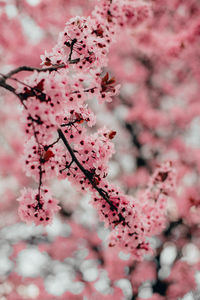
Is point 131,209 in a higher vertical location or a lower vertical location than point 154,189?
lower

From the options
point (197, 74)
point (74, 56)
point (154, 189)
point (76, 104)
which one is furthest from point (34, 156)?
point (197, 74)

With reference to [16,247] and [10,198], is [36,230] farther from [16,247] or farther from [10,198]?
[10,198]

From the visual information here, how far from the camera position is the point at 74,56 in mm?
2766

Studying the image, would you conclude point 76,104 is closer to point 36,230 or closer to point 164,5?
point 164,5

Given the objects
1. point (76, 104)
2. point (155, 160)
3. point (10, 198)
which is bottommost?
point (76, 104)

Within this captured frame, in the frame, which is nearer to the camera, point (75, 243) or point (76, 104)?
point (76, 104)

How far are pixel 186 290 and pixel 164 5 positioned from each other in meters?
7.14

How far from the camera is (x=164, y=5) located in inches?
286

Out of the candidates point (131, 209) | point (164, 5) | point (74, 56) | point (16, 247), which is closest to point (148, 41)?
point (164, 5)

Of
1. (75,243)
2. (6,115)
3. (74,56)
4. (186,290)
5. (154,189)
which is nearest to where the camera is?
(74,56)

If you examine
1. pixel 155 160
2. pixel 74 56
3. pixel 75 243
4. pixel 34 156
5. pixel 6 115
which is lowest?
pixel 34 156

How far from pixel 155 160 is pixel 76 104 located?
809 cm

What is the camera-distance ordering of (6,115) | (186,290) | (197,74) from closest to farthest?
(186,290), (197,74), (6,115)

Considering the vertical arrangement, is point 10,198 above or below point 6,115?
below
